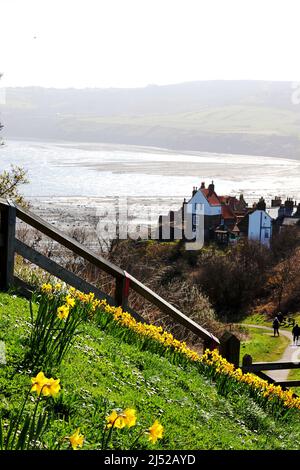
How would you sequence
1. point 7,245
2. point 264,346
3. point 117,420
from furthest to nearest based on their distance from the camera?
point 264,346, point 7,245, point 117,420

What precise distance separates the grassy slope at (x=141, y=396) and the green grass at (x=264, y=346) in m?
31.5

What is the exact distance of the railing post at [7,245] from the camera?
24.6ft

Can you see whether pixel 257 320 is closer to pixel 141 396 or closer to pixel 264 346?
pixel 264 346

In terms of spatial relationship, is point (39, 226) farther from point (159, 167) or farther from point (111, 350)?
point (159, 167)

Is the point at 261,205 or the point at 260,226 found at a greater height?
the point at 261,205

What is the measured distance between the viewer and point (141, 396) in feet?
18.1

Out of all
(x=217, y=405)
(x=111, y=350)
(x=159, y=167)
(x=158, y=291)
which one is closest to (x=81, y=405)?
(x=111, y=350)

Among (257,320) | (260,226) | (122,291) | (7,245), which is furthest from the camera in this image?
(260,226)

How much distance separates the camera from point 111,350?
6.44m

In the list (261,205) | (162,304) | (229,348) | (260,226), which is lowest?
(260,226)

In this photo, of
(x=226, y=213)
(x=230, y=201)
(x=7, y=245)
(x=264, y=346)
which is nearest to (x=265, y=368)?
(x=7, y=245)

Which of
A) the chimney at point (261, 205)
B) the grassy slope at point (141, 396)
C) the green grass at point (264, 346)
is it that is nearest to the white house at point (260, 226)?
the chimney at point (261, 205)

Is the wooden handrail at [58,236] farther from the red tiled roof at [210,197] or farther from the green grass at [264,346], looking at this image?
the red tiled roof at [210,197]

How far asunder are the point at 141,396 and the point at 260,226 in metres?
74.9
